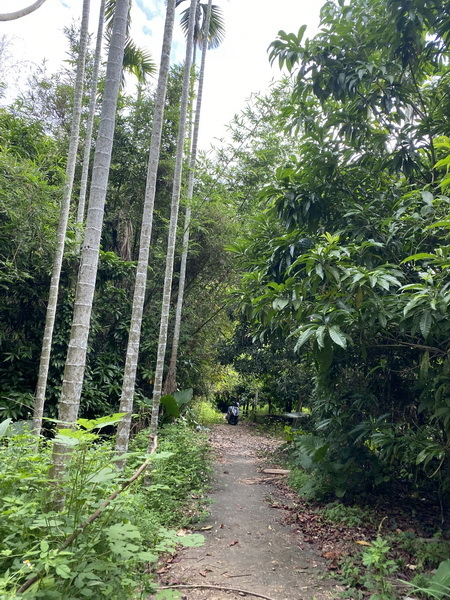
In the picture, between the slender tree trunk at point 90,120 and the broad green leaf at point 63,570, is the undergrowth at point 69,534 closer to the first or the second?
the broad green leaf at point 63,570

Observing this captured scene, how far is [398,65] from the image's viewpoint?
3.83 m

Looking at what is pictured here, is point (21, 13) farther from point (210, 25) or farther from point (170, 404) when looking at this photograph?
point (210, 25)

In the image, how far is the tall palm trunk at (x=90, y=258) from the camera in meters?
2.41

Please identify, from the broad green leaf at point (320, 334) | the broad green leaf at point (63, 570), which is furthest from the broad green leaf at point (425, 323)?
the broad green leaf at point (63, 570)

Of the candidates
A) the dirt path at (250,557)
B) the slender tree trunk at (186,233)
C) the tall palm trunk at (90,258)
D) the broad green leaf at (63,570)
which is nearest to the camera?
the broad green leaf at (63,570)

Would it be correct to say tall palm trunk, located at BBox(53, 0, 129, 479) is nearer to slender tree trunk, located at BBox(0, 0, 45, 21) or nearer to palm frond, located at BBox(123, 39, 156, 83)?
slender tree trunk, located at BBox(0, 0, 45, 21)

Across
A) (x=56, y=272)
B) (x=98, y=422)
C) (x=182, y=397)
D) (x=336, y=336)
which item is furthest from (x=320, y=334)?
(x=182, y=397)

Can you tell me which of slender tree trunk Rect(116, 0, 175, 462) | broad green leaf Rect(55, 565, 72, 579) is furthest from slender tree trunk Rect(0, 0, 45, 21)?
broad green leaf Rect(55, 565, 72, 579)

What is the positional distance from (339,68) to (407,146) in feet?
3.25

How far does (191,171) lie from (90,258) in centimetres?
593

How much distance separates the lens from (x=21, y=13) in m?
3.35

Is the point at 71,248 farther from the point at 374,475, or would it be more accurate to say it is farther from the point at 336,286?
the point at 374,475

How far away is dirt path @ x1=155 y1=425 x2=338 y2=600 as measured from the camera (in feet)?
9.14

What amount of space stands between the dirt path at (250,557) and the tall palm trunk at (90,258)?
1.52 metres
